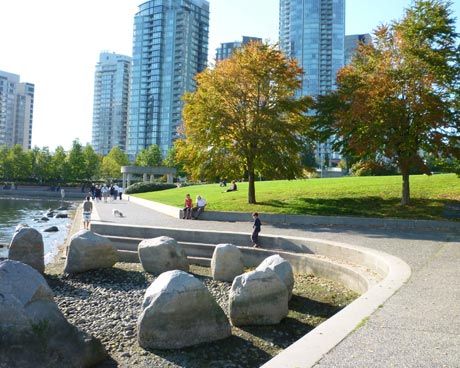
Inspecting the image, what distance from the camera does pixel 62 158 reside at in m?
92.1

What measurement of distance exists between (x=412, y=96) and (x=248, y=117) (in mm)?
8608

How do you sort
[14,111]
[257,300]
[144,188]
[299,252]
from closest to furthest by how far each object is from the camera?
[257,300]
[299,252]
[144,188]
[14,111]

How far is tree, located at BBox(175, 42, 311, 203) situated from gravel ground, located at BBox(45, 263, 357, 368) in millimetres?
10127

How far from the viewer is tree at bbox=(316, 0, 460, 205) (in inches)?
753

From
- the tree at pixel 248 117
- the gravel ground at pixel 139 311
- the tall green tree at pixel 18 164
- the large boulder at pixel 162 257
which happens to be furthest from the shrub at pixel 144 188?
the tall green tree at pixel 18 164

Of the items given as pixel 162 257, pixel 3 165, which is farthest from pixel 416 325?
pixel 3 165

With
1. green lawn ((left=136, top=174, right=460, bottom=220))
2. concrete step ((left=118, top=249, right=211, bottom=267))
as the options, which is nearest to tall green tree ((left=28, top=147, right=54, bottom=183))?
Answer: green lawn ((left=136, top=174, right=460, bottom=220))

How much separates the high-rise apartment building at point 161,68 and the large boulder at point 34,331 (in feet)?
512

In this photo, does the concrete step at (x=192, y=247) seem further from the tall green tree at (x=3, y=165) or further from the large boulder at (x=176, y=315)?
the tall green tree at (x=3, y=165)

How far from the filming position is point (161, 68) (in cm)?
16225

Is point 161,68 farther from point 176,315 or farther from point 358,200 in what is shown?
point 176,315

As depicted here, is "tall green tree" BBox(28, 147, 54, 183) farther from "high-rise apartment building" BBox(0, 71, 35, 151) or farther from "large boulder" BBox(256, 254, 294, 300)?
"high-rise apartment building" BBox(0, 71, 35, 151)

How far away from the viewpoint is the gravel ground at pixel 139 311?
693 cm

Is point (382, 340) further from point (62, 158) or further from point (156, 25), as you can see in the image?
point (156, 25)
